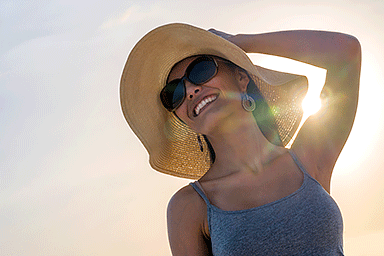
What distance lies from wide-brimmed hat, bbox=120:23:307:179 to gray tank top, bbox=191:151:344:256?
3.54 ft

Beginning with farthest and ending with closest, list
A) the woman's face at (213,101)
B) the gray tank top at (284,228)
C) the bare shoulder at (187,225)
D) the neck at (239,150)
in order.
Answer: the neck at (239,150), the woman's face at (213,101), the bare shoulder at (187,225), the gray tank top at (284,228)

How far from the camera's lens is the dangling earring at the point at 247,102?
3.01 meters

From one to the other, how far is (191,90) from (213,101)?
8.7 inches

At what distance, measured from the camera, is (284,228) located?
247 cm

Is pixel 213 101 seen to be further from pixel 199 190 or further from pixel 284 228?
pixel 284 228

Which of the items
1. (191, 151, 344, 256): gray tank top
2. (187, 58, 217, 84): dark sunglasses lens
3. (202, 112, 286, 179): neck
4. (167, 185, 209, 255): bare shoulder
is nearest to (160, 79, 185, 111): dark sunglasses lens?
(187, 58, 217, 84): dark sunglasses lens

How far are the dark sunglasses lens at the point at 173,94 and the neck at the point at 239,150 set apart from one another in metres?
0.40

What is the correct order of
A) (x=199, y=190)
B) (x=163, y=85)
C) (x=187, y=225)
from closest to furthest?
(x=187, y=225) < (x=199, y=190) < (x=163, y=85)

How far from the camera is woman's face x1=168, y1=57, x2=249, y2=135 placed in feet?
9.35

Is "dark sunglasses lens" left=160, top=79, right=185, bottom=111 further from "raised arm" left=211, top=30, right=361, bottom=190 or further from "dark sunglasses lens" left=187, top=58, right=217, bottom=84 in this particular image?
"raised arm" left=211, top=30, right=361, bottom=190

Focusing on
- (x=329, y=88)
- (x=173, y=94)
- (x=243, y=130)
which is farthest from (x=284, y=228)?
(x=173, y=94)

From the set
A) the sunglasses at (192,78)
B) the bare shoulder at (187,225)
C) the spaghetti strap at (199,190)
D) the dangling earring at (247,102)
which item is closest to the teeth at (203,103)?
the sunglasses at (192,78)

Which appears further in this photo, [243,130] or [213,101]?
[243,130]

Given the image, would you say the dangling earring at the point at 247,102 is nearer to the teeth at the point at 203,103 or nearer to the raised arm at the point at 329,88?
the teeth at the point at 203,103
